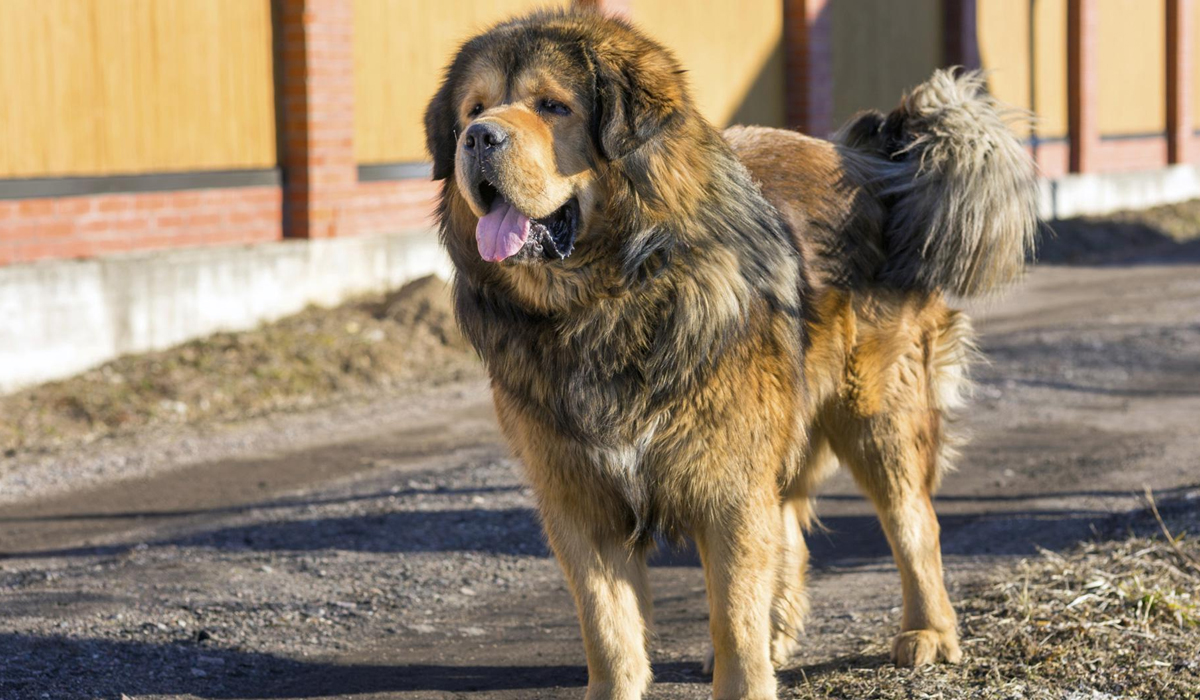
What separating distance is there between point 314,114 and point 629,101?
8.50 meters

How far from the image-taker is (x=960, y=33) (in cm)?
2066

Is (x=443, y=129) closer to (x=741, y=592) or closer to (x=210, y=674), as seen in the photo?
(x=741, y=592)

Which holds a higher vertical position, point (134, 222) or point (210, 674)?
point (134, 222)

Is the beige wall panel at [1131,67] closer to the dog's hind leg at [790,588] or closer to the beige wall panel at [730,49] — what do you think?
the beige wall panel at [730,49]

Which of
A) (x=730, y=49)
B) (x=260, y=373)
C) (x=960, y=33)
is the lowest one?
(x=260, y=373)

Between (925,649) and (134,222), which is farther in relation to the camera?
(134,222)

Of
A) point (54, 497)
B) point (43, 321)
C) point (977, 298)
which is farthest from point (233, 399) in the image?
point (977, 298)

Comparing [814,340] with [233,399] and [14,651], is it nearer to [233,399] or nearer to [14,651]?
[14,651]

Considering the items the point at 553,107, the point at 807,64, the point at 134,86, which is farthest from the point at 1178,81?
the point at 553,107

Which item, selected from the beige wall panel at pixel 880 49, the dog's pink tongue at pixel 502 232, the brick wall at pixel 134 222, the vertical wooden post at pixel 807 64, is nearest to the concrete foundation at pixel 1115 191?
the beige wall panel at pixel 880 49

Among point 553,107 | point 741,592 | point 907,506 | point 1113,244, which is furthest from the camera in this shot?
point 1113,244

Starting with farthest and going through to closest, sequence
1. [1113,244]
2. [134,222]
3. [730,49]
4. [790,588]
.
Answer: [1113,244] < [730,49] < [134,222] < [790,588]

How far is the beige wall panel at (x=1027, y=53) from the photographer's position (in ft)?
69.2

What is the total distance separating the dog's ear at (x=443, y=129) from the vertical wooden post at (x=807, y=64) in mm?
13868
